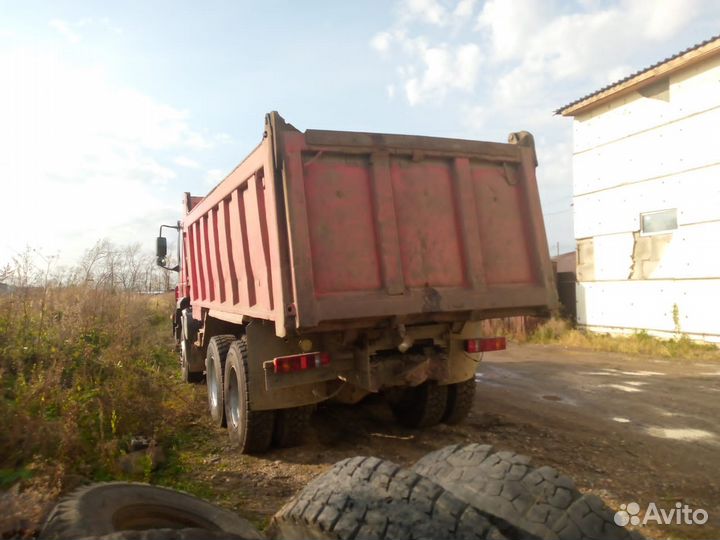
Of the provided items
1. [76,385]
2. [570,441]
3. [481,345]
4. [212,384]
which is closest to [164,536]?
[481,345]

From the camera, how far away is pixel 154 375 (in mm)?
7242

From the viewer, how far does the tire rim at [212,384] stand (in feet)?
20.3

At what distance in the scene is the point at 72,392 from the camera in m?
5.52

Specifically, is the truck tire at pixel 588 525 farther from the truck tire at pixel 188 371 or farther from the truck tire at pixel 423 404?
the truck tire at pixel 188 371

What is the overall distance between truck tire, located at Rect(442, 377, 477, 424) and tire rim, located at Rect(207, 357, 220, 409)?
2.60 meters

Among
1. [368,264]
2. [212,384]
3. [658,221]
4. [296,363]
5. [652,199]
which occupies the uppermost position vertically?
[652,199]

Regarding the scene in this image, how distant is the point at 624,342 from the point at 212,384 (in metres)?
9.74

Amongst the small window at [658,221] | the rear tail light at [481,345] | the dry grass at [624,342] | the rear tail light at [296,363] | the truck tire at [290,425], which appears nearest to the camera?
the rear tail light at [296,363]

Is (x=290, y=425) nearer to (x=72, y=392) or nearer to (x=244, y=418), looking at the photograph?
(x=244, y=418)

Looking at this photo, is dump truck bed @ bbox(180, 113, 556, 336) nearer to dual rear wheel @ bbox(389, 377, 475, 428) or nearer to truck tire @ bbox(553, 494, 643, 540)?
dual rear wheel @ bbox(389, 377, 475, 428)

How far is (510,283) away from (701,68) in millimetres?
9957
